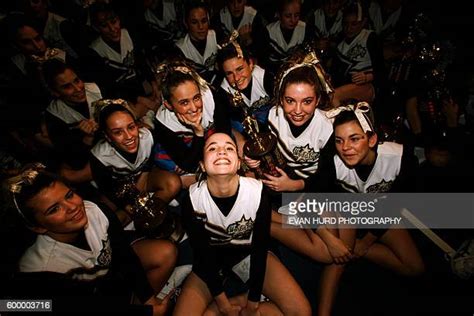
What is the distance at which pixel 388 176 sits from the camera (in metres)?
2.25

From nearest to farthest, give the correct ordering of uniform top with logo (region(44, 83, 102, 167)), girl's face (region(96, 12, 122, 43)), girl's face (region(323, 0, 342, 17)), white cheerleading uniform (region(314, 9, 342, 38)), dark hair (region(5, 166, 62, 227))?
dark hair (region(5, 166, 62, 227))
uniform top with logo (region(44, 83, 102, 167))
girl's face (region(96, 12, 122, 43))
girl's face (region(323, 0, 342, 17))
white cheerleading uniform (region(314, 9, 342, 38))

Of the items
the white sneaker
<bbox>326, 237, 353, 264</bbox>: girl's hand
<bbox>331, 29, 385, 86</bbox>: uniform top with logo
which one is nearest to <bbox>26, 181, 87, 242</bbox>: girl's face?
the white sneaker

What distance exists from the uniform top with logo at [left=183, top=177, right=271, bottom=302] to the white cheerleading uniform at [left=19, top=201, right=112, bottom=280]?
49 centimetres

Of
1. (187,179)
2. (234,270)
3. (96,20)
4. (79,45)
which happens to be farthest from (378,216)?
(79,45)

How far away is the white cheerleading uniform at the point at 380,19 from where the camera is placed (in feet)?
12.6

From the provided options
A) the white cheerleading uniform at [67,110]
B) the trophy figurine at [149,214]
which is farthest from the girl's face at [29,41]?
the trophy figurine at [149,214]

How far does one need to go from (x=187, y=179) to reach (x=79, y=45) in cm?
226

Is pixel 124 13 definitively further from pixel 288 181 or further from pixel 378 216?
pixel 378 216

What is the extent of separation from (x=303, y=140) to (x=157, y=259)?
4.25 feet

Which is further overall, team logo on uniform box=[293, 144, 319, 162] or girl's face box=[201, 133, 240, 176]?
team logo on uniform box=[293, 144, 319, 162]

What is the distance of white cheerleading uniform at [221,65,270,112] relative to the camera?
3146 mm

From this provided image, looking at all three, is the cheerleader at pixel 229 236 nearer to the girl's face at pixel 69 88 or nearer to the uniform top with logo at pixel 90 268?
the uniform top with logo at pixel 90 268

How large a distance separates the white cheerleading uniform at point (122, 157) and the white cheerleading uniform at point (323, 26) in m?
2.43

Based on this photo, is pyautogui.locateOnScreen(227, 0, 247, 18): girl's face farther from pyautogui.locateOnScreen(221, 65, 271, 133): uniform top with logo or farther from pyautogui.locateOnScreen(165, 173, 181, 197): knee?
pyautogui.locateOnScreen(165, 173, 181, 197): knee
